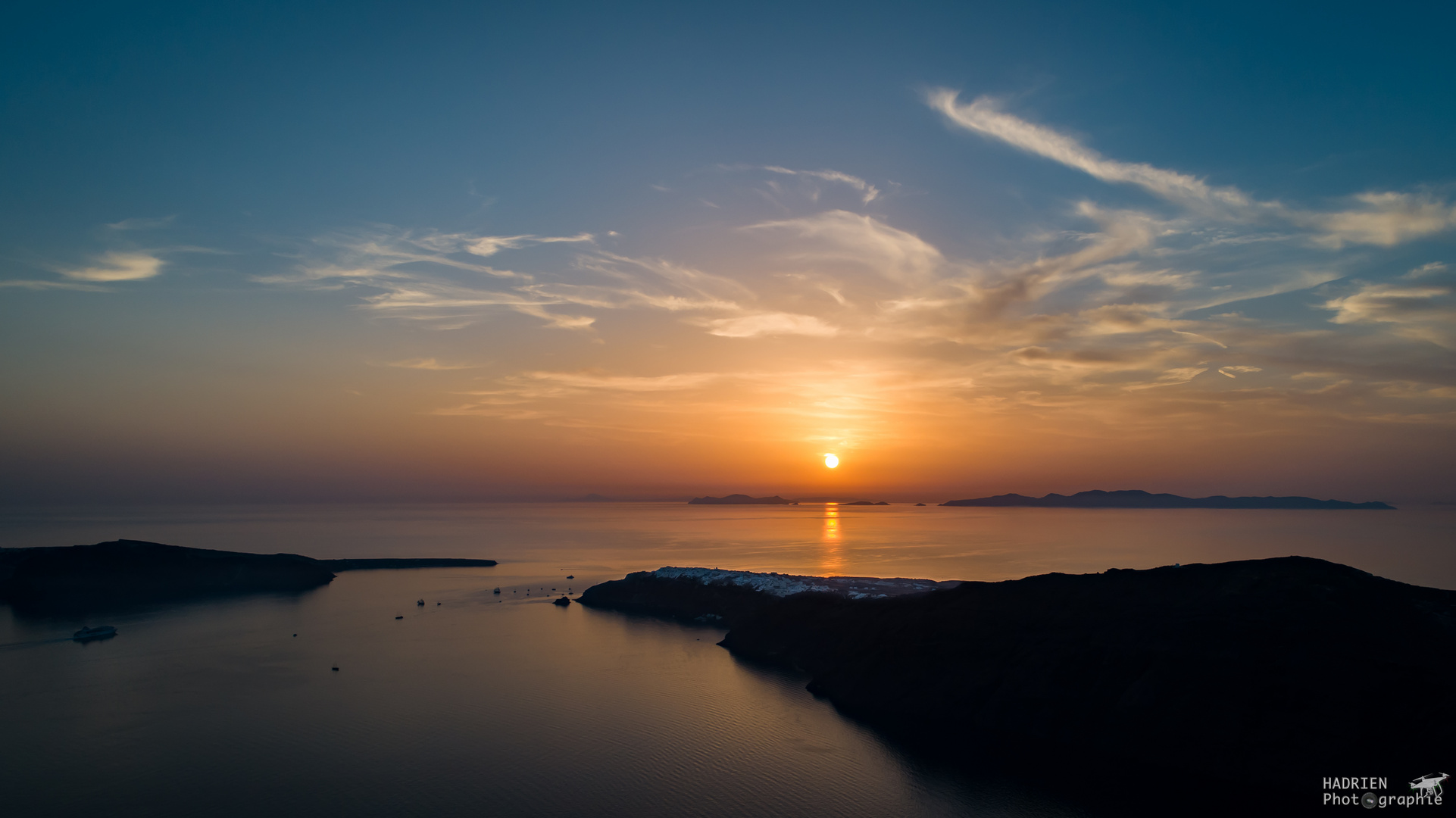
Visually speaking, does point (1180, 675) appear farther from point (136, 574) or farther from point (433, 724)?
point (136, 574)

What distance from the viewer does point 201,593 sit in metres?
93.4

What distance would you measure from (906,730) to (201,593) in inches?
3909

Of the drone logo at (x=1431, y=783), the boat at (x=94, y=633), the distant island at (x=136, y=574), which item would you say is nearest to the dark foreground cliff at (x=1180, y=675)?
the drone logo at (x=1431, y=783)

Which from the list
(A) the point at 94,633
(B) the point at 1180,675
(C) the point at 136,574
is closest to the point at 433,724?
(B) the point at 1180,675

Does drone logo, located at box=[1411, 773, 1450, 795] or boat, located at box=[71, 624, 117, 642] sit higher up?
drone logo, located at box=[1411, 773, 1450, 795]

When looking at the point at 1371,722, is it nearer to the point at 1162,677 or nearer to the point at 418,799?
the point at 1162,677

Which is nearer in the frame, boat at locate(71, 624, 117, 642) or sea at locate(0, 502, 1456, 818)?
sea at locate(0, 502, 1456, 818)

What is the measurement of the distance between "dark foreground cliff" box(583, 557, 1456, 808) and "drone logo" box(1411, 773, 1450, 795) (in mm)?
457

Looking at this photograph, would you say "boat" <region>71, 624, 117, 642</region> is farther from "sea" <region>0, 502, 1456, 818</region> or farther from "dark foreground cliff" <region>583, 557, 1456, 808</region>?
"dark foreground cliff" <region>583, 557, 1456, 808</region>

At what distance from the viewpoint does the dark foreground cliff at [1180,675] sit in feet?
93.1

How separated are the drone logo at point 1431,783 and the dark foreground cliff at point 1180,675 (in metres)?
0.46

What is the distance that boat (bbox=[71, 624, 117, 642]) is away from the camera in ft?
209

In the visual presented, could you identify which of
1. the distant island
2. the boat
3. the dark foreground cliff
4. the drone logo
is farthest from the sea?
the drone logo

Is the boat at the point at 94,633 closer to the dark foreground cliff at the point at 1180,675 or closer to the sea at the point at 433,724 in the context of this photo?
the sea at the point at 433,724
